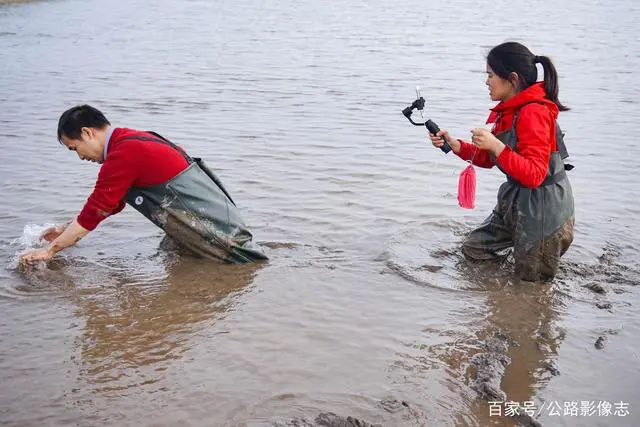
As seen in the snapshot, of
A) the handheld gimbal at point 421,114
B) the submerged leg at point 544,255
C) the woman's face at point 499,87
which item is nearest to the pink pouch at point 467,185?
the handheld gimbal at point 421,114

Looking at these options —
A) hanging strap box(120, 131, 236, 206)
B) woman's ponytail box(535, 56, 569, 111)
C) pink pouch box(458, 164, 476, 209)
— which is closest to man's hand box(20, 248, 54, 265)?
hanging strap box(120, 131, 236, 206)

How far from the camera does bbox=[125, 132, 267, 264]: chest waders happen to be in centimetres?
500

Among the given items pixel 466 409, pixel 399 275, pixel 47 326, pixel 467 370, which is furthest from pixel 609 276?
pixel 47 326

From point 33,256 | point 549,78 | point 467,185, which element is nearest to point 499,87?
point 549,78

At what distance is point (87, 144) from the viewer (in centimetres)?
482

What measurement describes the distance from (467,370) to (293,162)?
4.12m

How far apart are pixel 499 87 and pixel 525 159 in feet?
1.63

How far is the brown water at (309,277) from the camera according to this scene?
3746mm

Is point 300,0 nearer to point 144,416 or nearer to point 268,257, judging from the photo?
point 268,257

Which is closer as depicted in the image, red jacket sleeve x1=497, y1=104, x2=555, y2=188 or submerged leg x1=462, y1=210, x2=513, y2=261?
red jacket sleeve x1=497, y1=104, x2=555, y2=188

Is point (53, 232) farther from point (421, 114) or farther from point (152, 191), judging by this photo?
point (421, 114)

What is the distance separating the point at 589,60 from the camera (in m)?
13.4

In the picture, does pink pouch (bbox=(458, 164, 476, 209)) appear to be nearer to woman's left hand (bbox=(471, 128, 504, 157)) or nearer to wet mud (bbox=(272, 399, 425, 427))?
woman's left hand (bbox=(471, 128, 504, 157))

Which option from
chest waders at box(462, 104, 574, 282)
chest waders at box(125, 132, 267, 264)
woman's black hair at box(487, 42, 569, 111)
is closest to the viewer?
woman's black hair at box(487, 42, 569, 111)
